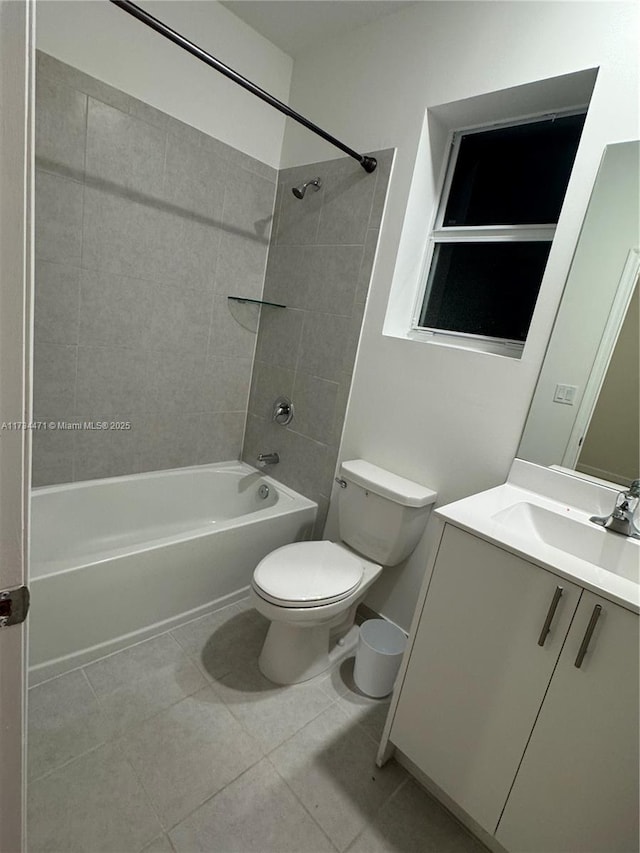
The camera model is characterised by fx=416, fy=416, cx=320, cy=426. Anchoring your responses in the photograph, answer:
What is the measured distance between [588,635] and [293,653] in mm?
1061

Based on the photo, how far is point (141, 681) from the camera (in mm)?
1518

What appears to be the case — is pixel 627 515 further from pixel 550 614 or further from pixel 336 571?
pixel 336 571

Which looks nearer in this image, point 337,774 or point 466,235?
point 337,774

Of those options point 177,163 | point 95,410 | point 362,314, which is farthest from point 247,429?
point 177,163

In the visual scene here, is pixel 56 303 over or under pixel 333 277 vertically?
under

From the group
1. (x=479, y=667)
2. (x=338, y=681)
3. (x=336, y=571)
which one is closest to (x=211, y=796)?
(x=338, y=681)

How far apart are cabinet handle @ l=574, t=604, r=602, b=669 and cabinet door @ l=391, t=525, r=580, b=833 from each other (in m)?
0.04

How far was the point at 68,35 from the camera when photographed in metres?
1.52

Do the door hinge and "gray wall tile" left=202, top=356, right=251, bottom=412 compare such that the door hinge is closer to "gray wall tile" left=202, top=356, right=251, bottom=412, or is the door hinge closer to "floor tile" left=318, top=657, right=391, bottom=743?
"floor tile" left=318, top=657, right=391, bottom=743

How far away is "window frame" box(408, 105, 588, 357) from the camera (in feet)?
5.18

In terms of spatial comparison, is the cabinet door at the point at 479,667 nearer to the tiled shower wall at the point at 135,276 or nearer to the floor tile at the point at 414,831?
the floor tile at the point at 414,831

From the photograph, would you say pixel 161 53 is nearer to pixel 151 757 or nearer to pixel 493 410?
pixel 493 410

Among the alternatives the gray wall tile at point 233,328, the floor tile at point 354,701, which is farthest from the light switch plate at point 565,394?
the gray wall tile at point 233,328

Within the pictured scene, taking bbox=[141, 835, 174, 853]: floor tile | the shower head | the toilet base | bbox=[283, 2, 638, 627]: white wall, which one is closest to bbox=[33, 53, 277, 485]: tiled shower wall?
the shower head
